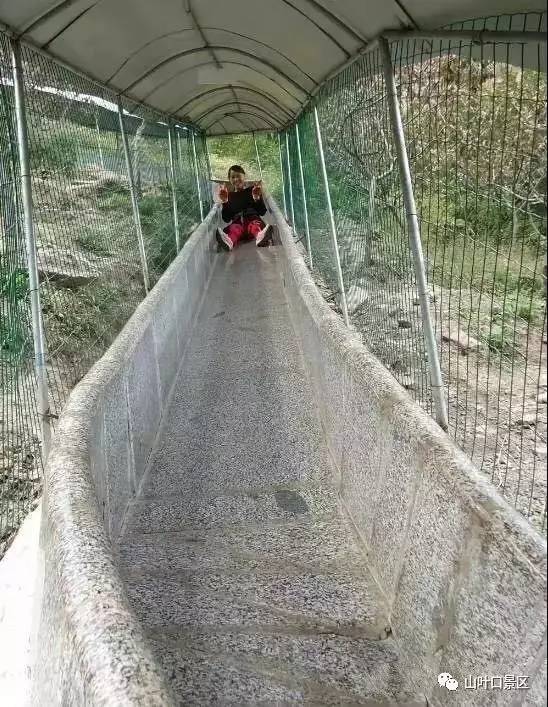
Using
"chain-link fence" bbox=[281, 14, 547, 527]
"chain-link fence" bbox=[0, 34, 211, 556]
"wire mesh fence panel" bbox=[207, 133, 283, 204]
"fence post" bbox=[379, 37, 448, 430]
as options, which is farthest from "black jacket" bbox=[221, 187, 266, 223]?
"fence post" bbox=[379, 37, 448, 430]

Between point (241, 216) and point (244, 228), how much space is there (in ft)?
0.82

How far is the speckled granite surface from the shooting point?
7.53 feet

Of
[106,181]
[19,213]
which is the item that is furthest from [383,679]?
[106,181]

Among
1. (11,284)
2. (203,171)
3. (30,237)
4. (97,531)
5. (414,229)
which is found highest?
(203,171)

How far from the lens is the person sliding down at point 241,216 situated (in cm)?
1204

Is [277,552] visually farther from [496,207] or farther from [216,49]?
[216,49]

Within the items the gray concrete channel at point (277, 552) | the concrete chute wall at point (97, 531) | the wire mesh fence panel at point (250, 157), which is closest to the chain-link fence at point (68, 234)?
the concrete chute wall at point (97, 531)

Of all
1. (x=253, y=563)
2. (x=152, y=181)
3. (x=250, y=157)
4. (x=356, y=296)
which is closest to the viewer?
(x=253, y=563)

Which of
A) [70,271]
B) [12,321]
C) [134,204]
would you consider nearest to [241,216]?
[70,271]

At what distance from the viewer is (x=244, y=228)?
1252 centimetres

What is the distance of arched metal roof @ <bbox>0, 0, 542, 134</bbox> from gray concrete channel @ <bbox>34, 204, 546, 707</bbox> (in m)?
1.55

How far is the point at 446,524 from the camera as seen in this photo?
204 centimetres

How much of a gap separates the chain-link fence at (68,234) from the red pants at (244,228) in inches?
138

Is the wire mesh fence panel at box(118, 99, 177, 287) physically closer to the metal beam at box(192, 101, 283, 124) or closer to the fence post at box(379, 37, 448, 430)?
the fence post at box(379, 37, 448, 430)
